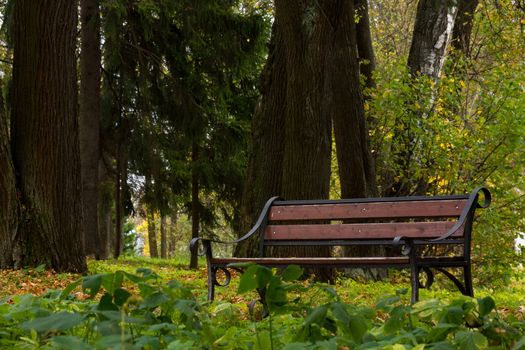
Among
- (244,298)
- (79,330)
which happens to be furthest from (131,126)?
(79,330)

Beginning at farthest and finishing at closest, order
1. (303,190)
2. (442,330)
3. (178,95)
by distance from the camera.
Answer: (178,95) < (303,190) < (442,330)

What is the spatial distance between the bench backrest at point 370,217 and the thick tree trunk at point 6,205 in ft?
10.2

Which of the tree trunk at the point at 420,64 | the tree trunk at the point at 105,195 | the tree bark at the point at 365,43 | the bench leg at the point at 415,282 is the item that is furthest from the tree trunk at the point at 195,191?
the bench leg at the point at 415,282

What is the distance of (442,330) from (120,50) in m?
13.3

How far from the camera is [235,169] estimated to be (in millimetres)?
15609

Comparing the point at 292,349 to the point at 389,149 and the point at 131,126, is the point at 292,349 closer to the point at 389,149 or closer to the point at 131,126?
the point at 389,149

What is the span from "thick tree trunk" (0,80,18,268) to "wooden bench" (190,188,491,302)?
3.08 metres

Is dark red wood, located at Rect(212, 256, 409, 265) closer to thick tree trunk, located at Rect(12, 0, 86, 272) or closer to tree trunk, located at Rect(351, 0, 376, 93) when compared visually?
thick tree trunk, located at Rect(12, 0, 86, 272)

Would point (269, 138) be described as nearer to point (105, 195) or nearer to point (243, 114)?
point (243, 114)

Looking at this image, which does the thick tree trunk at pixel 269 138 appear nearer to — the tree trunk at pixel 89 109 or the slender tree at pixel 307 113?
the slender tree at pixel 307 113

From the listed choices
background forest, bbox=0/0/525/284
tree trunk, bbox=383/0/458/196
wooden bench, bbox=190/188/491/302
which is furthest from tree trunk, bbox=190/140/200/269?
wooden bench, bbox=190/188/491/302

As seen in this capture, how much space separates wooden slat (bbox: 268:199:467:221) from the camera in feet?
17.6

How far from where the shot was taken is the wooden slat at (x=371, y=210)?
538 cm

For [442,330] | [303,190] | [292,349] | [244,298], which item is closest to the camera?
[292,349]
